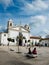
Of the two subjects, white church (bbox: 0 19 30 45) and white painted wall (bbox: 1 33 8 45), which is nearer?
white painted wall (bbox: 1 33 8 45)

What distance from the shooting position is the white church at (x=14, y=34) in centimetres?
7650

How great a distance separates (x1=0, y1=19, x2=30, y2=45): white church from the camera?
251ft

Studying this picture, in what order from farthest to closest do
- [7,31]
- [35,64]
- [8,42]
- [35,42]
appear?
[35,42] < [7,31] < [8,42] < [35,64]

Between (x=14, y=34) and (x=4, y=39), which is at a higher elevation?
(x=14, y=34)

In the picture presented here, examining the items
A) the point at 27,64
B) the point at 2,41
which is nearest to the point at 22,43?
the point at 2,41

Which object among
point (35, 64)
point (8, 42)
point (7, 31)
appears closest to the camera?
point (35, 64)

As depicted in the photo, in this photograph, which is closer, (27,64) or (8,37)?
(27,64)

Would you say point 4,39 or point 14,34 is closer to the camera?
point 4,39

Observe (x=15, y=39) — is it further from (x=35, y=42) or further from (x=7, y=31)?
(x=35, y=42)

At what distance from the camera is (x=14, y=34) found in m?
80.9

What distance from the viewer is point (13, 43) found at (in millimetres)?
77062

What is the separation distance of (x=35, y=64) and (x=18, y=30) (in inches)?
2478

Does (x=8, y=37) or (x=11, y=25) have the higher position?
(x=11, y=25)

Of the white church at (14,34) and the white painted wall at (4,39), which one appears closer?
the white painted wall at (4,39)
